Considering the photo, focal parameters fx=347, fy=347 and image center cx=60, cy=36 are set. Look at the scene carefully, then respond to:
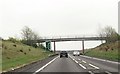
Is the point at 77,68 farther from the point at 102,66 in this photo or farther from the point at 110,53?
the point at 110,53

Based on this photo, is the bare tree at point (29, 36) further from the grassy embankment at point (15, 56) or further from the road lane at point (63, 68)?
the road lane at point (63, 68)

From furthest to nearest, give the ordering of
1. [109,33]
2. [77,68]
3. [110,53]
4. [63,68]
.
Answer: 1. [109,33]
2. [110,53]
3. [63,68]
4. [77,68]

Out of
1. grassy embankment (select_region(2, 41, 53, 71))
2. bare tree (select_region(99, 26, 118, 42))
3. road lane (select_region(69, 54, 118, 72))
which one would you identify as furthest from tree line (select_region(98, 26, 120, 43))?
road lane (select_region(69, 54, 118, 72))

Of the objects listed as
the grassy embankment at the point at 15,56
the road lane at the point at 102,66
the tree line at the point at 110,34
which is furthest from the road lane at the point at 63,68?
the tree line at the point at 110,34

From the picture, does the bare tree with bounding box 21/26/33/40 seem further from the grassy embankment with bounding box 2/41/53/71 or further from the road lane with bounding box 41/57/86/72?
the road lane with bounding box 41/57/86/72

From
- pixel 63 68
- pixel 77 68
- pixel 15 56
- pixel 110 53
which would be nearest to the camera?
pixel 77 68

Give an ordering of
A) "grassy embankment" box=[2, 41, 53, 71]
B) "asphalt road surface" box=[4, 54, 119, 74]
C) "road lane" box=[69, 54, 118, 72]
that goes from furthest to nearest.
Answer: "grassy embankment" box=[2, 41, 53, 71] < "road lane" box=[69, 54, 118, 72] < "asphalt road surface" box=[4, 54, 119, 74]

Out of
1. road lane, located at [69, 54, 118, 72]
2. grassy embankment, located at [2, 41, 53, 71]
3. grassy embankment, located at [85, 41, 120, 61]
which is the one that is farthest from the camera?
grassy embankment, located at [85, 41, 120, 61]

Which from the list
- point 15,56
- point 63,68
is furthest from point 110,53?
point 63,68

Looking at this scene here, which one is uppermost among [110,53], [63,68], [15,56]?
[110,53]

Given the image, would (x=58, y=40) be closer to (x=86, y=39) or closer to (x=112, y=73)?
(x=86, y=39)

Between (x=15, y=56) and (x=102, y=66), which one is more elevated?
(x=102, y=66)

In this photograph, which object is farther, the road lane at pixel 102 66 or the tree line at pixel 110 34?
the tree line at pixel 110 34

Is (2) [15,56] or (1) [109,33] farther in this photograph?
(1) [109,33]
